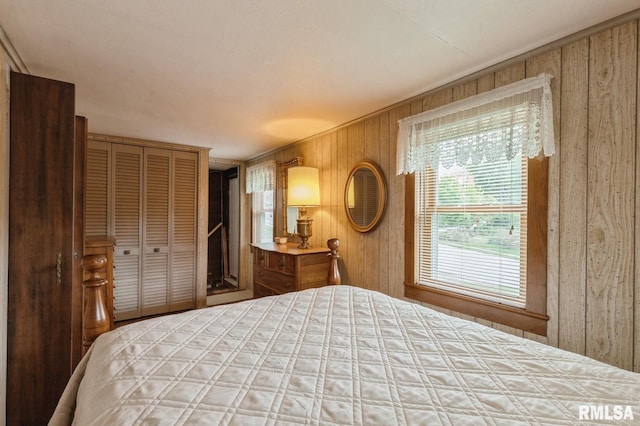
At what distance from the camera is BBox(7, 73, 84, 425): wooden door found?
5.19 feet

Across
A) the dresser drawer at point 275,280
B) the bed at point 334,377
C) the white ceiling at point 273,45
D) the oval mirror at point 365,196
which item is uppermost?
the white ceiling at point 273,45

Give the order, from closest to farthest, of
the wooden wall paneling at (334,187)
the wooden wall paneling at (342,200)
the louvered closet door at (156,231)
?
the wooden wall paneling at (342,200) → the wooden wall paneling at (334,187) → the louvered closet door at (156,231)

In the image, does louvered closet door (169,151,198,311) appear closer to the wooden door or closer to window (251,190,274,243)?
window (251,190,274,243)

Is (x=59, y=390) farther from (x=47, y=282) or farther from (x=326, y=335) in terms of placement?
(x=326, y=335)

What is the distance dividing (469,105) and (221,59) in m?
1.59

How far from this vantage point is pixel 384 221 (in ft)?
8.48

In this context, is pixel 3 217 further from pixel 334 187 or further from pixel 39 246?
pixel 334 187

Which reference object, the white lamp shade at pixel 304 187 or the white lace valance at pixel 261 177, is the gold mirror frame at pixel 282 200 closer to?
the white lace valance at pixel 261 177

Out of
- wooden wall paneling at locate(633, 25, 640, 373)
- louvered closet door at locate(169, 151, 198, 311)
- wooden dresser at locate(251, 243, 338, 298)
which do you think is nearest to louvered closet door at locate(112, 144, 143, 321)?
louvered closet door at locate(169, 151, 198, 311)

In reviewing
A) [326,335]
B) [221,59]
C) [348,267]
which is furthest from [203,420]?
[348,267]

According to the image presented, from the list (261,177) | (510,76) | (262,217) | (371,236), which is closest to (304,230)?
(371,236)

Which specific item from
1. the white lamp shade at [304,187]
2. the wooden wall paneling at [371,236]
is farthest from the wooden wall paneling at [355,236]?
the white lamp shade at [304,187]

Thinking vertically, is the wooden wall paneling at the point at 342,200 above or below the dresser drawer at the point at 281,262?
above

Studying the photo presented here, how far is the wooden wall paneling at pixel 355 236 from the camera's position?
281 centimetres
